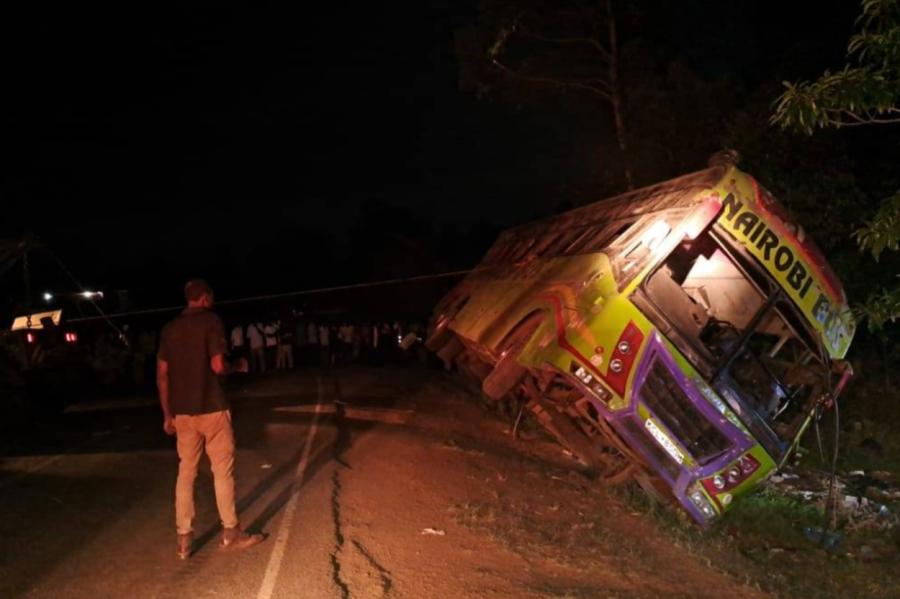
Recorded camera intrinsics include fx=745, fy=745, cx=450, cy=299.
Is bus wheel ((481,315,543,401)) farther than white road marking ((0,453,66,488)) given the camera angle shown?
No

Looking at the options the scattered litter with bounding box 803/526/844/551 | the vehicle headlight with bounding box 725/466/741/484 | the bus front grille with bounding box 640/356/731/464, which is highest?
the bus front grille with bounding box 640/356/731/464

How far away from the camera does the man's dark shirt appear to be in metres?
5.22

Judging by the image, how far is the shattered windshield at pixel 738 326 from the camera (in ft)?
22.6

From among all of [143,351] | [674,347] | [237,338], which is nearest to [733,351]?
[674,347]

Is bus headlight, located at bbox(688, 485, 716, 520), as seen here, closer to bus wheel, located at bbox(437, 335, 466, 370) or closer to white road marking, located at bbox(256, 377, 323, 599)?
white road marking, located at bbox(256, 377, 323, 599)

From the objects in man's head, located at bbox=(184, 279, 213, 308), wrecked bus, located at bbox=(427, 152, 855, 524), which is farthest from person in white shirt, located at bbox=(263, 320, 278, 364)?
man's head, located at bbox=(184, 279, 213, 308)

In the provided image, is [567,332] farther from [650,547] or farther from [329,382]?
[329,382]

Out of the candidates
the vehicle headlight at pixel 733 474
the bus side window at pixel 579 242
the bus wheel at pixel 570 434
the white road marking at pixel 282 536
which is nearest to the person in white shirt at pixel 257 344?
the white road marking at pixel 282 536

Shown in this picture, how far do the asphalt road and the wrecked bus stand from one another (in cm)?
242

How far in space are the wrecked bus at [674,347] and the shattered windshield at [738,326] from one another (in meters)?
0.03

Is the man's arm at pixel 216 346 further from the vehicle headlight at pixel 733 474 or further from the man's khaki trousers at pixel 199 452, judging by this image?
the vehicle headlight at pixel 733 474

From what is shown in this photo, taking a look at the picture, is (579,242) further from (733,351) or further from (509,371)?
(733,351)

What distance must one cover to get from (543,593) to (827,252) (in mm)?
9175

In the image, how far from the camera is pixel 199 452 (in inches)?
212
